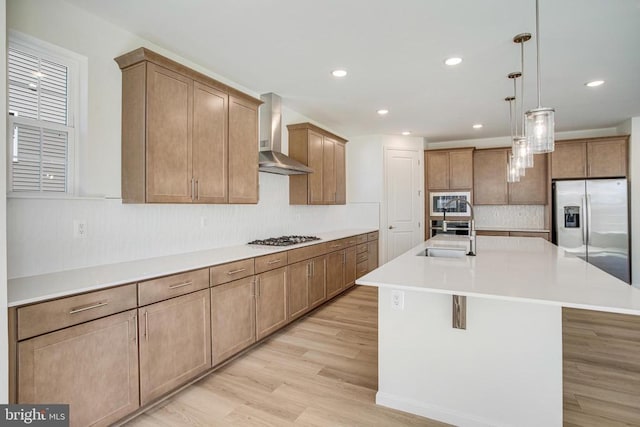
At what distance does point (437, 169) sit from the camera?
20.1 ft

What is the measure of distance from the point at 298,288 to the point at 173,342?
1.57 m

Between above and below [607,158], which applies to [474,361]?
below

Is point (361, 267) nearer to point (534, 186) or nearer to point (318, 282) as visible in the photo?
point (318, 282)

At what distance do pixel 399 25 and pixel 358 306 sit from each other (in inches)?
126

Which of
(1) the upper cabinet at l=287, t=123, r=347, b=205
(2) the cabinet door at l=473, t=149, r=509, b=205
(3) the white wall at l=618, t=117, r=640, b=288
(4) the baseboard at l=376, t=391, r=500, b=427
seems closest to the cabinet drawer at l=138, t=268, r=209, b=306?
(4) the baseboard at l=376, t=391, r=500, b=427

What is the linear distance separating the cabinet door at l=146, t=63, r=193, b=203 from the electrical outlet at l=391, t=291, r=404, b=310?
172 centimetres

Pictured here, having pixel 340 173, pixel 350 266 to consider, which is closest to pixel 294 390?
pixel 350 266

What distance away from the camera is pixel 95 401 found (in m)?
1.72

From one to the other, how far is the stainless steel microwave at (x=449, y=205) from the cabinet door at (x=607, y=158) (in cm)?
186

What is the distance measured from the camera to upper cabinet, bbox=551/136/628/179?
4.99 m

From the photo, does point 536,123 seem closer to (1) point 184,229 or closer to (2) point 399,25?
(2) point 399,25

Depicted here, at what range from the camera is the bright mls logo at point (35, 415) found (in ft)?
4.66

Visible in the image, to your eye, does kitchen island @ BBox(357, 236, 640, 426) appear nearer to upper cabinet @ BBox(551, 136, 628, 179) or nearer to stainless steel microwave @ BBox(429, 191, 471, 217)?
stainless steel microwave @ BBox(429, 191, 471, 217)

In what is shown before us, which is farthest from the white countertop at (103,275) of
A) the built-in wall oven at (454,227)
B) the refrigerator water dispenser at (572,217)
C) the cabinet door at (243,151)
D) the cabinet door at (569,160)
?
the cabinet door at (569,160)
